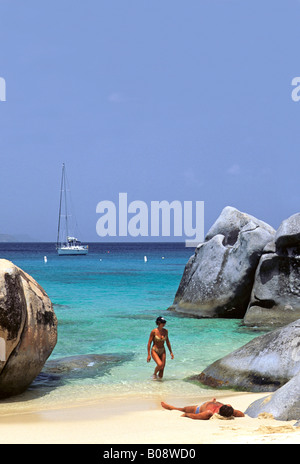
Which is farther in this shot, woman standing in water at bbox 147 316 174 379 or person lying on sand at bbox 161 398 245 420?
woman standing in water at bbox 147 316 174 379

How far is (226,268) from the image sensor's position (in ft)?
56.4

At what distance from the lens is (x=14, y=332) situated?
7461 mm

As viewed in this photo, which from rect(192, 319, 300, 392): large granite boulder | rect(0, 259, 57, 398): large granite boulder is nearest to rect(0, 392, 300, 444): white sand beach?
rect(192, 319, 300, 392): large granite boulder

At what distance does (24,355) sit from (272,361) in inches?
138

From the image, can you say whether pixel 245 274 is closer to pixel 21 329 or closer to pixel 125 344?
pixel 125 344

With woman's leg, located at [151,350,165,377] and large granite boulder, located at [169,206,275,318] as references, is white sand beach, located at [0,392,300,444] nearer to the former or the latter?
woman's leg, located at [151,350,165,377]

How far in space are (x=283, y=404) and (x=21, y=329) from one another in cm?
→ 358

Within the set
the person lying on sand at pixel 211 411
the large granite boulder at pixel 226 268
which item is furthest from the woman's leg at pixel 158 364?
the large granite boulder at pixel 226 268

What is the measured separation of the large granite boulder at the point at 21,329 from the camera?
24.3 ft

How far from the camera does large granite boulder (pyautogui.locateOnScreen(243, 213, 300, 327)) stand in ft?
50.5

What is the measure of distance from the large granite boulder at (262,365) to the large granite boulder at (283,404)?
4.78 feet

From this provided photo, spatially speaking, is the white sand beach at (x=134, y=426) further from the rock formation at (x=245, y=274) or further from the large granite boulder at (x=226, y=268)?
the large granite boulder at (x=226, y=268)

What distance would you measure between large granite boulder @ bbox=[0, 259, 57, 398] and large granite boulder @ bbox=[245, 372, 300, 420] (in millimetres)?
3153
